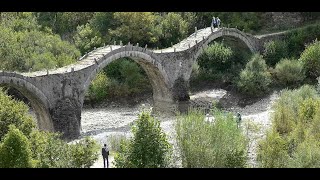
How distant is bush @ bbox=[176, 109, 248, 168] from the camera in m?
18.1

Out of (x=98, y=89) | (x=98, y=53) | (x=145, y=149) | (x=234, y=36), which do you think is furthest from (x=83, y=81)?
(x=234, y=36)

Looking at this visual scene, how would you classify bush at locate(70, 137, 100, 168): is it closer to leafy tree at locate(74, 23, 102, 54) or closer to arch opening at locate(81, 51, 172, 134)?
arch opening at locate(81, 51, 172, 134)

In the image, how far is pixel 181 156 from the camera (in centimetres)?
1895

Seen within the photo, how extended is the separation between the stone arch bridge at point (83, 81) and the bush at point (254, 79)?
421 centimetres

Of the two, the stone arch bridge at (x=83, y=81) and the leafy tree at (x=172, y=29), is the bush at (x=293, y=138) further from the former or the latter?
the leafy tree at (x=172, y=29)

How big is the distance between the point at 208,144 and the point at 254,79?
70.3 ft

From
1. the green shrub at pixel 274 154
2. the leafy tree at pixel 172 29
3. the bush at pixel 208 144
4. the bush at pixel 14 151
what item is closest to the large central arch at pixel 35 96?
the bush at pixel 14 151

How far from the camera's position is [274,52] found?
140ft

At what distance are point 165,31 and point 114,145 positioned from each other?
2411cm

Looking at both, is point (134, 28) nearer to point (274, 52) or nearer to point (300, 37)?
point (274, 52)

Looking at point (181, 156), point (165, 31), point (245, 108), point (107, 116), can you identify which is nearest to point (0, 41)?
point (107, 116)

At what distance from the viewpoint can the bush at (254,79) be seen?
38.6 meters
